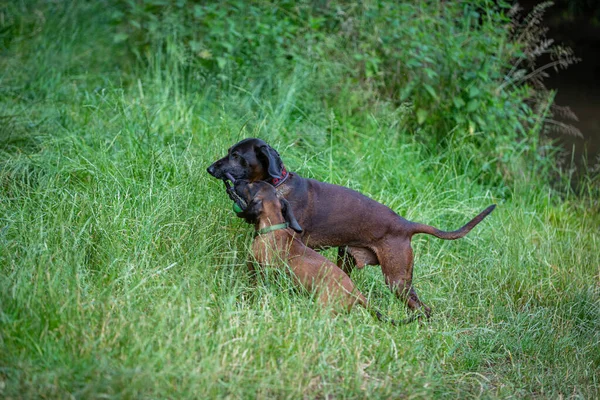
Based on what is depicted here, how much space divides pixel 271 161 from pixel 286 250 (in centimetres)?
61

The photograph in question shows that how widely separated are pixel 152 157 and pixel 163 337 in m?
2.15

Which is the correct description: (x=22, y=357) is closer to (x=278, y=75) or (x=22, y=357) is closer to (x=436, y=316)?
(x=436, y=316)

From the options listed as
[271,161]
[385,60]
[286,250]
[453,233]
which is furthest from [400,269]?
[385,60]

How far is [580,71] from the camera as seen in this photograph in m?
11.1

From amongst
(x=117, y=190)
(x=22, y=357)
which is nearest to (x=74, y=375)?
(x=22, y=357)

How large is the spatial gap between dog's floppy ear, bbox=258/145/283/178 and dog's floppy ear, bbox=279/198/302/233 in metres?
0.22

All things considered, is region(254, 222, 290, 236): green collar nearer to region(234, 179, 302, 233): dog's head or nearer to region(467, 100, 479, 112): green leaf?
region(234, 179, 302, 233): dog's head

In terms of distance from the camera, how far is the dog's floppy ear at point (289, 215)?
156 inches

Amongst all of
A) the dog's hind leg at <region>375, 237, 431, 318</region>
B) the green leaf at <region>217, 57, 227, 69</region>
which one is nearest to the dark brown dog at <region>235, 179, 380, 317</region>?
the dog's hind leg at <region>375, 237, 431, 318</region>

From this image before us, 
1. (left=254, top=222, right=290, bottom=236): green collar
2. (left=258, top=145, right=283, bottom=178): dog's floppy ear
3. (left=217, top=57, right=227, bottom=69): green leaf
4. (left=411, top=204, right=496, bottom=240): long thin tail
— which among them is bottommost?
(left=411, top=204, right=496, bottom=240): long thin tail

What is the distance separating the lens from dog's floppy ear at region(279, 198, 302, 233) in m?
3.96

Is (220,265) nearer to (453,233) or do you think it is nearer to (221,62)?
(453,233)

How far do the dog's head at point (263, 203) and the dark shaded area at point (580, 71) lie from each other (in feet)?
17.5

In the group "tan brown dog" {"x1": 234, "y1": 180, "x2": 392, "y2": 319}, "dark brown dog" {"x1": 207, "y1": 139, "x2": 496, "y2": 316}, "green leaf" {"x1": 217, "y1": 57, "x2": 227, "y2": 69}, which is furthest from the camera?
"green leaf" {"x1": 217, "y1": 57, "x2": 227, "y2": 69}
